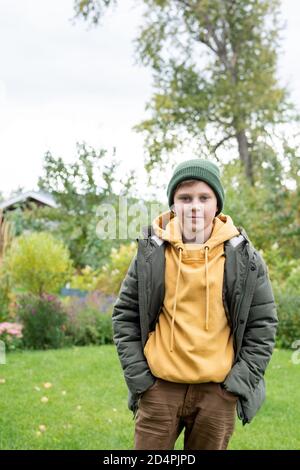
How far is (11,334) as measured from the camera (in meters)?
8.66

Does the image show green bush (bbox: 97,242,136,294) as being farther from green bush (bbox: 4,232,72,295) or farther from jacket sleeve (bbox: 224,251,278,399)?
jacket sleeve (bbox: 224,251,278,399)

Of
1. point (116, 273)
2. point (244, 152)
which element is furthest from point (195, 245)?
point (244, 152)

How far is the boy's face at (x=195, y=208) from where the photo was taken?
2.61 meters

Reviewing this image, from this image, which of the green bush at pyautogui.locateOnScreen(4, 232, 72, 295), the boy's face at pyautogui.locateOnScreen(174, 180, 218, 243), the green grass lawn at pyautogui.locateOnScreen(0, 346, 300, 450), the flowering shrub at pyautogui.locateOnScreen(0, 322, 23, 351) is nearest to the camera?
the boy's face at pyautogui.locateOnScreen(174, 180, 218, 243)

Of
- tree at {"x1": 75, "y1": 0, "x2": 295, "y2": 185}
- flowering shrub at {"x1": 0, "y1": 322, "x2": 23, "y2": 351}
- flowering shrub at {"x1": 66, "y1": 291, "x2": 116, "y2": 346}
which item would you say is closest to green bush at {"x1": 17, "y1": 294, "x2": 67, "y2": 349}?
flowering shrub at {"x1": 0, "y1": 322, "x2": 23, "y2": 351}

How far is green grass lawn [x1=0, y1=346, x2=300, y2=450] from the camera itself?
4.86 m

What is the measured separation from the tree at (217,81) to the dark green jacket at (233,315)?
65.8 ft

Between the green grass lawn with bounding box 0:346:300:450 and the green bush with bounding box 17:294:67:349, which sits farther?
the green bush with bounding box 17:294:67:349

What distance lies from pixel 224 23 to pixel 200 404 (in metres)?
21.9

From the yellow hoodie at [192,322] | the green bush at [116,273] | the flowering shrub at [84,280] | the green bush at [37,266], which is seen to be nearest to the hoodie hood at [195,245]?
the yellow hoodie at [192,322]

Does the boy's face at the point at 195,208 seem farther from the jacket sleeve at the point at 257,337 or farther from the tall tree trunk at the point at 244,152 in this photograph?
the tall tree trunk at the point at 244,152

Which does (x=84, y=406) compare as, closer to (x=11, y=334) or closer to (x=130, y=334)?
(x=11, y=334)

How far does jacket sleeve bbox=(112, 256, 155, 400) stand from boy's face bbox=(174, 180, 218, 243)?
0.24 meters
